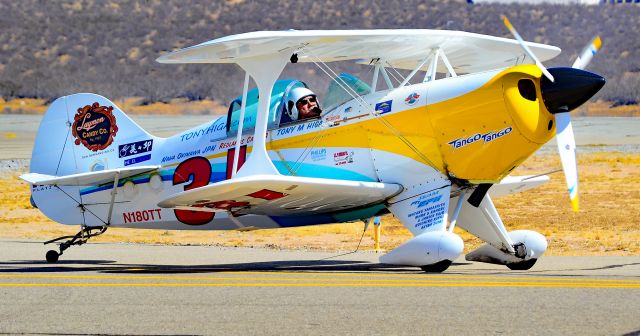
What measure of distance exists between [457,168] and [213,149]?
140 inches

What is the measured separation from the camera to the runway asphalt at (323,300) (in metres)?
8.54

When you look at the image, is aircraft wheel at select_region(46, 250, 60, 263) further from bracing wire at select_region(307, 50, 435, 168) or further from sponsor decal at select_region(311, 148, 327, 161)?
bracing wire at select_region(307, 50, 435, 168)

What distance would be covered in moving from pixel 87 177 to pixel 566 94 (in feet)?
22.0

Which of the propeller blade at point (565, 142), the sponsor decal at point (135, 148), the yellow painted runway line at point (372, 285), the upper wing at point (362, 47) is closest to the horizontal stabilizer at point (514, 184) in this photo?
the upper wing at point (362, 47)

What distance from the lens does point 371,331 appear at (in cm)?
829

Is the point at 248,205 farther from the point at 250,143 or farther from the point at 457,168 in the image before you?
the point at 457,168

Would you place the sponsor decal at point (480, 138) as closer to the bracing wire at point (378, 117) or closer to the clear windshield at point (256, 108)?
the bracing wire at point (378, 117)

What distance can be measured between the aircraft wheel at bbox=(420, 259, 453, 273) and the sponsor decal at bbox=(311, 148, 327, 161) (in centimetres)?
219

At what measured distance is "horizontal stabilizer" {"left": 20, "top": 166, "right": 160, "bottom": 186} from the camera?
620 inches

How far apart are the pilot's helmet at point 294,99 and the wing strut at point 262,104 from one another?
554 mm

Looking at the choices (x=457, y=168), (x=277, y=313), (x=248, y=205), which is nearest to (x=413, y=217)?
(x=457, y=168)

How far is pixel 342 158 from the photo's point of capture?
14.6 meters

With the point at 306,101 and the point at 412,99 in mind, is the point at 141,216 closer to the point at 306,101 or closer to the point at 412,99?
the point at 306,101

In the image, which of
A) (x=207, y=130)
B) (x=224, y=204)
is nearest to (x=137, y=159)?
(x=207, y=130)
